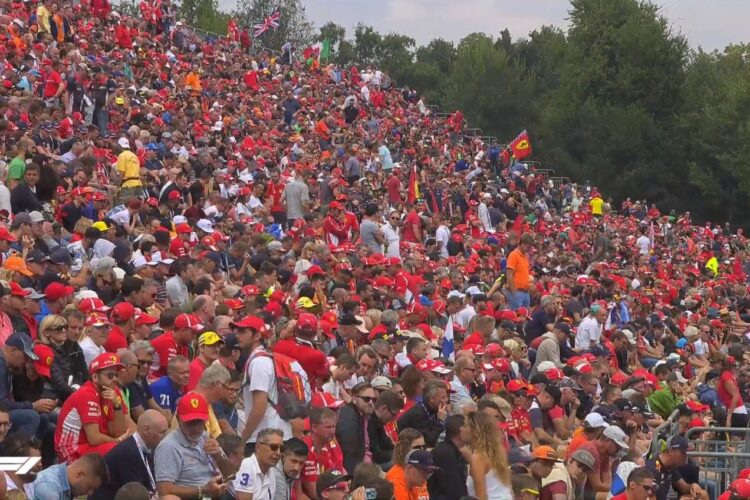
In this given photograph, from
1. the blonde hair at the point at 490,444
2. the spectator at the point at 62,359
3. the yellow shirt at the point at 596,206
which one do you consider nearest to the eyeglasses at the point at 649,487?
the blonde hair at the point at 490,444

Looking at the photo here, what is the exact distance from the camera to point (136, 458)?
777cm

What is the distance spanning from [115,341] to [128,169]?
838cm

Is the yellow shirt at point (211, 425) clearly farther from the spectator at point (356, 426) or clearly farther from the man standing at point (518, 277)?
the man standing at point (518, 277)

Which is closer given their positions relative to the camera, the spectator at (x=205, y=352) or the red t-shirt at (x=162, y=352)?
the spectator at (x=205, y=352)

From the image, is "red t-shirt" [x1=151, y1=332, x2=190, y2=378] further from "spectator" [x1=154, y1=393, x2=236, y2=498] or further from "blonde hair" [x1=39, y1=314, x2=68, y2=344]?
"spectator" [x1=154, y1=393, x2=236, y2=498]

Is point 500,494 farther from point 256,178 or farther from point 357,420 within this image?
point 256,178

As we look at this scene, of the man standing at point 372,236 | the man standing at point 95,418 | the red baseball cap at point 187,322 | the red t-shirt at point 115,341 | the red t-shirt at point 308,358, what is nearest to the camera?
the man standing at point 95,418

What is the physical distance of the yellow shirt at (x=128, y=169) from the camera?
18.1 m

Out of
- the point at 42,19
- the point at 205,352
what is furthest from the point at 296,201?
the point at 205,352

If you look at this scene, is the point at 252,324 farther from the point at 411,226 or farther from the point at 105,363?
the point at 411,226

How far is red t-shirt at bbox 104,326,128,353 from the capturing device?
33.0 feet

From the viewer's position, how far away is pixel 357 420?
10.1 metres

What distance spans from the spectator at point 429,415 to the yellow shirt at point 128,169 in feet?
28.7

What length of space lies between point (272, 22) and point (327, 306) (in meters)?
34.4
